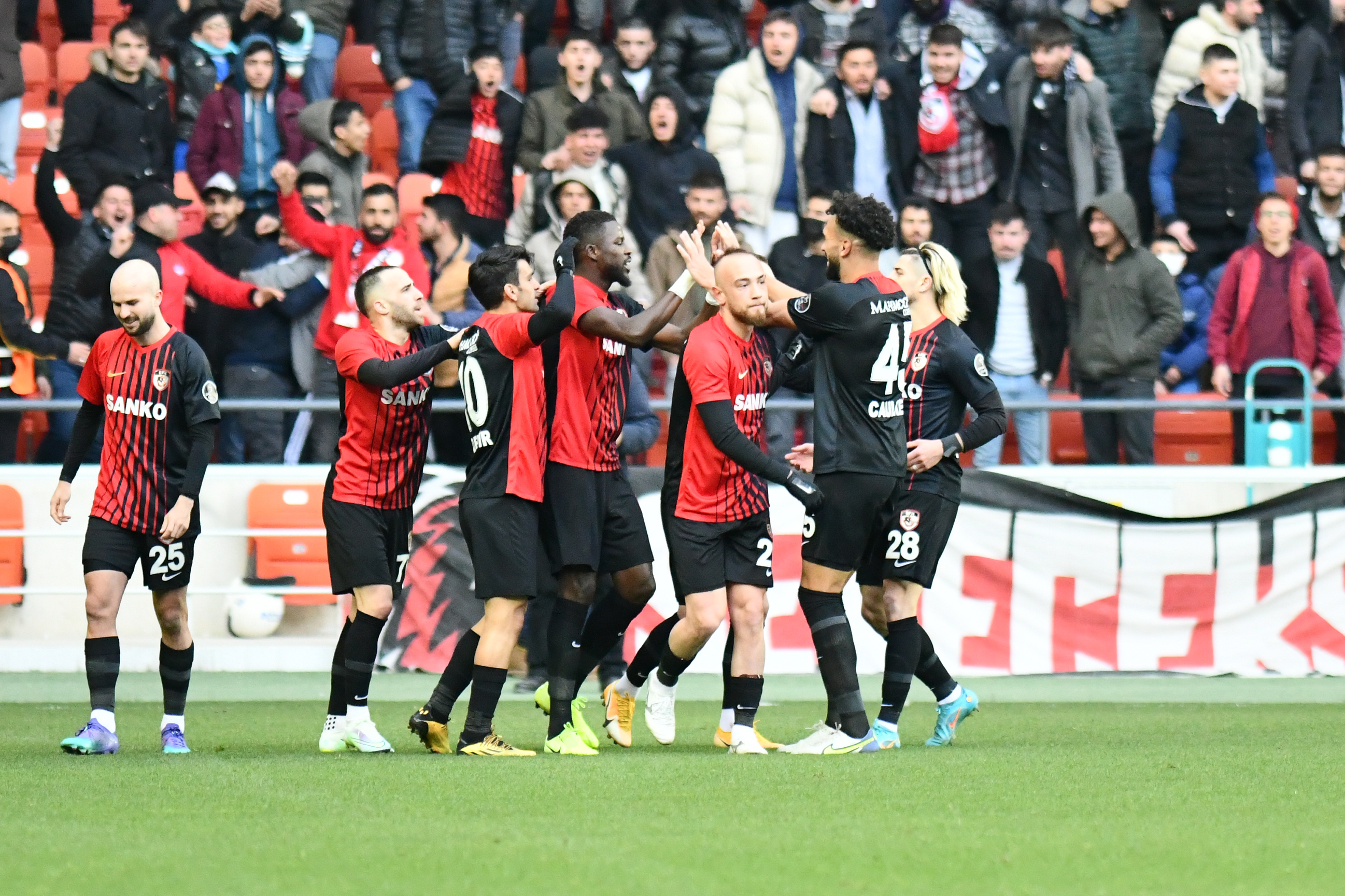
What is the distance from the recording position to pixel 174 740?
8.29 metres

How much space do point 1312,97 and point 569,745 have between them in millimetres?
9549

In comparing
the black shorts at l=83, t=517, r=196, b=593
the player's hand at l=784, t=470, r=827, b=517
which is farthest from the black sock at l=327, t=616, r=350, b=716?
the player's hand at l=784, t=470, r=827, b=517

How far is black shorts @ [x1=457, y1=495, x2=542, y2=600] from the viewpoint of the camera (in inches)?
311

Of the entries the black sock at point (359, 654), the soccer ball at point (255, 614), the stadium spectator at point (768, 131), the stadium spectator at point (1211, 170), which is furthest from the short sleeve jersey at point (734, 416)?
the stadium spectator at point (1211, 170)

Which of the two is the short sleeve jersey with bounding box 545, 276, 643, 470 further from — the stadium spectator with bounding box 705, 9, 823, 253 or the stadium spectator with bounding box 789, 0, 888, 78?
the stadium spectator with bounding box 789, 0, 888, 78

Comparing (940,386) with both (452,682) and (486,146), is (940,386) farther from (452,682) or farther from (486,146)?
(486,146)

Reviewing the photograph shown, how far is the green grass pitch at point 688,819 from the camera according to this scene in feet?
16.9

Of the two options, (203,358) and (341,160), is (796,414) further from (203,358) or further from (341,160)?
(203,358)

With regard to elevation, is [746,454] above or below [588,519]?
above

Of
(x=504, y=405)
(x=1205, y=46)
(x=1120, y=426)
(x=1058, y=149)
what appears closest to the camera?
(x=504, y=405)

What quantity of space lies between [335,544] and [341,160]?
646cm

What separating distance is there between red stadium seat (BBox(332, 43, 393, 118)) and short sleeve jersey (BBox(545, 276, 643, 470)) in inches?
350

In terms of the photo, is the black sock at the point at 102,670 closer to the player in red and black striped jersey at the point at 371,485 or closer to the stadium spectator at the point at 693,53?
the player in red and black striped jersey at the point at 371,485

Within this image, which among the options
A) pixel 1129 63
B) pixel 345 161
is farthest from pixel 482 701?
pixel 1129 63
